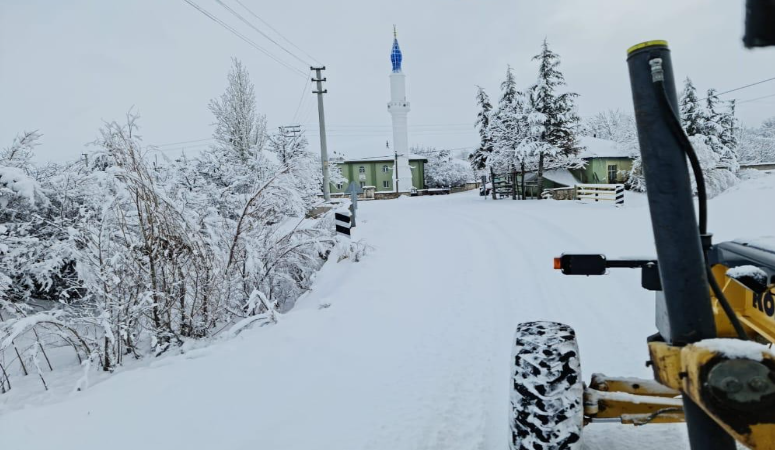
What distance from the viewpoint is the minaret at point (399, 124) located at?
56300mm

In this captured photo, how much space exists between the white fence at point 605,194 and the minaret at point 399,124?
32.1 m

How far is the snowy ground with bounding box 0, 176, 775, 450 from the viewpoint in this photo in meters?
2.97

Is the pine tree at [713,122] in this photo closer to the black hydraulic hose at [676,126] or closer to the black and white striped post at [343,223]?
the black and white striped post at [343,223]

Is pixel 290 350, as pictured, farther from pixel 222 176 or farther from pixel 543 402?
pixel 222 176

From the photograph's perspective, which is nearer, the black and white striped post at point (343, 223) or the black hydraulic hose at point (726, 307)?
the black hydraulic hose at point (726, 307)

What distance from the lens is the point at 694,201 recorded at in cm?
108

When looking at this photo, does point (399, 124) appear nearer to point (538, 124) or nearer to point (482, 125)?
point (482, 125)

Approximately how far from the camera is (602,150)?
128 feet

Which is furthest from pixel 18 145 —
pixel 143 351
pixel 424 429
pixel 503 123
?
pixel 503 123

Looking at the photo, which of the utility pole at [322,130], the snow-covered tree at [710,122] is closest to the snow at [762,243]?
the utility pole at [322,130]

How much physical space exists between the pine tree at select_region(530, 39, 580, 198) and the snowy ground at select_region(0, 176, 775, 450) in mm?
24263

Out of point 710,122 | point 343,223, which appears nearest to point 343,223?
point 343,223

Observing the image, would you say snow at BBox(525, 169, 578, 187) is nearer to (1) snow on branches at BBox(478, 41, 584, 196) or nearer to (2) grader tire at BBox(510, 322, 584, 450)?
(1) snow on branches at BBox(478, 41, 584, 196)

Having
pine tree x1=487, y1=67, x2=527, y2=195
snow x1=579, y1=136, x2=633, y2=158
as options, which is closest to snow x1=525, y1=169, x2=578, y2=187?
snow x1=579, y1=136, x2=633, y2=158
